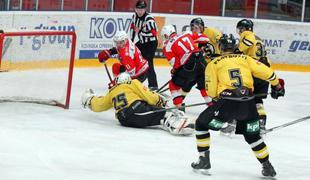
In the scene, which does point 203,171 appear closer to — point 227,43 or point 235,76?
point 235,76

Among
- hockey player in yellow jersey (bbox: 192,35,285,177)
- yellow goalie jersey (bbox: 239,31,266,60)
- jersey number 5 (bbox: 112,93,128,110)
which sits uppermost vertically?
yellow goalie jersey (bbox: 239,31,266,60)

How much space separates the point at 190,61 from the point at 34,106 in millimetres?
1589

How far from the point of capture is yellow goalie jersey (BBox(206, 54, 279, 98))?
5848 mm

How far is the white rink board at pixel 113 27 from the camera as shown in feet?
36.7

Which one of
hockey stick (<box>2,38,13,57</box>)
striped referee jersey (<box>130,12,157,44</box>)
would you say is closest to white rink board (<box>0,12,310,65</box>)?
striped referee jersey (<box>130,12,157,44</box>)

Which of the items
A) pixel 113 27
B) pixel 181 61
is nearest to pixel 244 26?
pixel 181 61

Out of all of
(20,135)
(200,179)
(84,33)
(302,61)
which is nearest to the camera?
(200,179)

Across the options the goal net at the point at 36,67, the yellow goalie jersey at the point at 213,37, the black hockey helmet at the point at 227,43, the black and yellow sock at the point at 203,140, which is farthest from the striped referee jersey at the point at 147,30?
the black and yellow sock at the point at 203,140

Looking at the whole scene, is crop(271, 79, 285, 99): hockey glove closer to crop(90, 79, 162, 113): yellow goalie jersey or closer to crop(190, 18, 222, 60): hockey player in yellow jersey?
crop(90, 79, 162, 113): yellow goalie jersey

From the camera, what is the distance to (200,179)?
233 inches

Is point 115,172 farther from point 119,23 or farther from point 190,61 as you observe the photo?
point 119,23

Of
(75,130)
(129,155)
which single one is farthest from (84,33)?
(129,155)

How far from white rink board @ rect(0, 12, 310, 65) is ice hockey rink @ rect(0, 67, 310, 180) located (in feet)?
8.49

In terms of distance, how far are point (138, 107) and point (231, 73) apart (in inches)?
70.1
